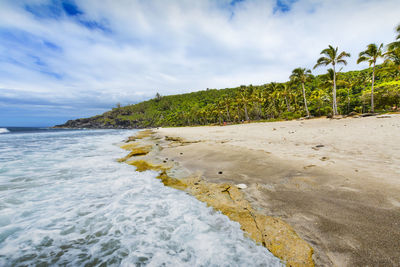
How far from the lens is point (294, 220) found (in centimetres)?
359

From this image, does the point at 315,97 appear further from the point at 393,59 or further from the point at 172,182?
the point at 172,182

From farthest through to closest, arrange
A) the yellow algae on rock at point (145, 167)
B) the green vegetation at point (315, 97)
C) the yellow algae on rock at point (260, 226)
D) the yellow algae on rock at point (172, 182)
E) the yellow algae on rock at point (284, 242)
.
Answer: the green vegetation at point (315, 97) < the yellow algae on rock at point (145, 167) < the yellow algae on rock at point (172, 182) < the yellow algae on rock at point (260, 226) < the yellow algae on rock at point (284, 242)

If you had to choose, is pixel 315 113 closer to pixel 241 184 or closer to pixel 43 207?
pixel 241 184

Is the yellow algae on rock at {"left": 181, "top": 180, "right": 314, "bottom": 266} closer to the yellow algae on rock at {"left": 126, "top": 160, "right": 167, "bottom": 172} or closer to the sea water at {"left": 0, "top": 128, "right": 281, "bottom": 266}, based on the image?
the sea water at {"left": 0, "top": 128, "right": 281, "bottom": 266}

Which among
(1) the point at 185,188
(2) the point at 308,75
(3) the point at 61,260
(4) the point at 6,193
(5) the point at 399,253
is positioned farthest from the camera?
(2) the point at 308,75

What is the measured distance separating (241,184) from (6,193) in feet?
30.7

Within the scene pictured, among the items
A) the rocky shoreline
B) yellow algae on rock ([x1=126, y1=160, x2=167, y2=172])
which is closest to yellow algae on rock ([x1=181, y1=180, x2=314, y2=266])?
the rocky shoreline

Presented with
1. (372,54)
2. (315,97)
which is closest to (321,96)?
(315,97)

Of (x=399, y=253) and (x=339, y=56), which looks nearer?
(x=399, y=253)

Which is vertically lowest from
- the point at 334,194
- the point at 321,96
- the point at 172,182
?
the point at 172,182

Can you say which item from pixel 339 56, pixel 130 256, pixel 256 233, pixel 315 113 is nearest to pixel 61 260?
pixel 130 256

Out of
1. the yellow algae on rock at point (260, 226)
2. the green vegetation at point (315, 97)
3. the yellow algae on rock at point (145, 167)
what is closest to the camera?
the yellow algae on rock at point (260, 226)

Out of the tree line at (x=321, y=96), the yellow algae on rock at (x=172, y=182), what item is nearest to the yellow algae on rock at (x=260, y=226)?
the yellow algae on rock at (x=172, y=182)

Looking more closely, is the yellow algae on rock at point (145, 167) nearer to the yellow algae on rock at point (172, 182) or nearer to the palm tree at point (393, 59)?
the yellow algae on rock at point (172, 182)
